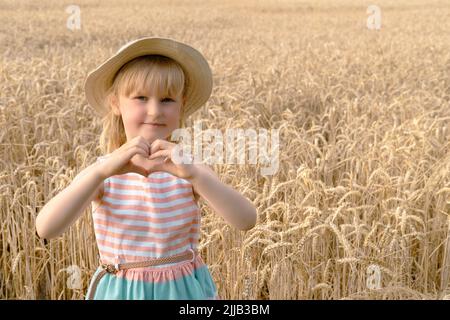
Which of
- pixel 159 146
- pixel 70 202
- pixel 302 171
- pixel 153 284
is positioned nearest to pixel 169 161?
pixel 159 146

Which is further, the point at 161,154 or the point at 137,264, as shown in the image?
the point at 137,264

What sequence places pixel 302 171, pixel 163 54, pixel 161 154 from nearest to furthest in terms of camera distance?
pixel 161 154 < pixel 163 54 < pixel 302 171

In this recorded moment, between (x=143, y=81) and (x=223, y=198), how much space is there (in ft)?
1.36

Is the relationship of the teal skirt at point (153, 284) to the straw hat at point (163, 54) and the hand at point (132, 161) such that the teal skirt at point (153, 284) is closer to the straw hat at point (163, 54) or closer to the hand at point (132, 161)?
the hand at point (132, 161)

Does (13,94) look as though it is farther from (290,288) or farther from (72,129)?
(290,288)

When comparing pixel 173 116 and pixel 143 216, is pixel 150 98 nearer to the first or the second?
pixel 173 116

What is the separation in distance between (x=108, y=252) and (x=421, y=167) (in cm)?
225

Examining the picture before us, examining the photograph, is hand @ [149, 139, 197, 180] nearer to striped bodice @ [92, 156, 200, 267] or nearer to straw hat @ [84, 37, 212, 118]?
striped bodice @ [92, 156, 200, 267]

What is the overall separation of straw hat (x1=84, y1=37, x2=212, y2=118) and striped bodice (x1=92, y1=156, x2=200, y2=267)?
0.30 m

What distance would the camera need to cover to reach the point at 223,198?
1.76 meters

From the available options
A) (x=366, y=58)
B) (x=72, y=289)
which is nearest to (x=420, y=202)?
(x=72, y=289)

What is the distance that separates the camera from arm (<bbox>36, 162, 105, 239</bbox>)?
171 centimetres

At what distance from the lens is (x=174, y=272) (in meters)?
1.91
